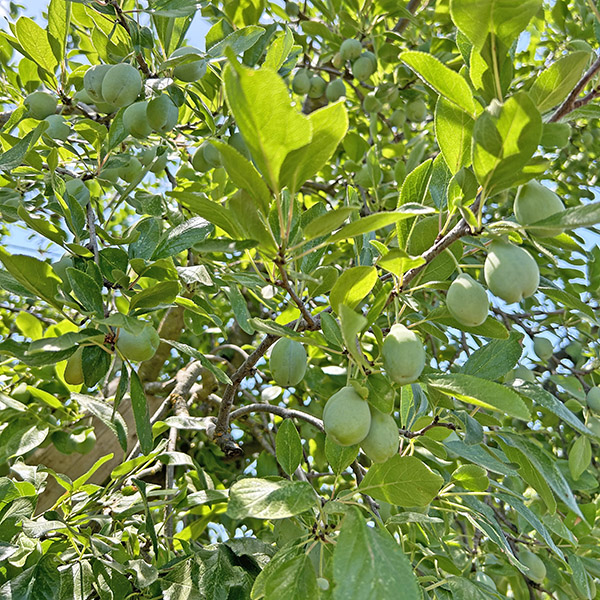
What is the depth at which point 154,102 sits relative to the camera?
0.87m

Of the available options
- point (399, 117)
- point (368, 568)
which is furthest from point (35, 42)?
point (399, 117)

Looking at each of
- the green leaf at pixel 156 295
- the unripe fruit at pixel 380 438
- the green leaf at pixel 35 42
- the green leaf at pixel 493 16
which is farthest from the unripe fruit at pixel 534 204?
the green leaf at pixel 35 42

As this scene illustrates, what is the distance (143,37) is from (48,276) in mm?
492

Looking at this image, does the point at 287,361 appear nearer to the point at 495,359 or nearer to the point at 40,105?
the point at 495,359

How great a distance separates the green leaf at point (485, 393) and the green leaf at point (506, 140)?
0.61 feet

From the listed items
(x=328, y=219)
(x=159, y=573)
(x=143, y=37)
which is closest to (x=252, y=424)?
(x=159, y=573)

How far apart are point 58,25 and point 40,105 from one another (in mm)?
158

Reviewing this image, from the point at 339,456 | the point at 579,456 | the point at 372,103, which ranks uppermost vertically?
the point at 372,103

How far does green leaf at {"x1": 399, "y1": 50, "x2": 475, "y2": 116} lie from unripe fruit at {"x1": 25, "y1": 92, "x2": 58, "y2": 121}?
737 mm

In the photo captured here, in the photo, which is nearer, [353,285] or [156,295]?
[353,285]

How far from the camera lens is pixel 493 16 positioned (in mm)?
512

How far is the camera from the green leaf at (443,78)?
551 mm

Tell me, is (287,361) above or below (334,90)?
below

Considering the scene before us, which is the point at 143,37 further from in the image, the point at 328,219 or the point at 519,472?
the point at 519,472
